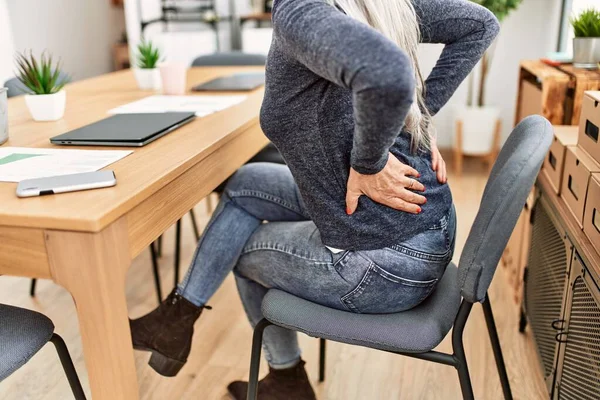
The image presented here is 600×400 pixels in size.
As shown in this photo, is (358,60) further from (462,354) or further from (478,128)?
(478,128)


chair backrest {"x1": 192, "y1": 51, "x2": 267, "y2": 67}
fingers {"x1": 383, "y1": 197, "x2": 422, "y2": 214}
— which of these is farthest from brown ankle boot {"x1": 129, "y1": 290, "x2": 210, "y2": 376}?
chair backrest {"x1": 192, "y1": 51, "x2": 267, "y2": 67}

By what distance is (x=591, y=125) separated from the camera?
1302mm

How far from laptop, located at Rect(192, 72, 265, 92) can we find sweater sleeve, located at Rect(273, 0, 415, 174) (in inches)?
41.1

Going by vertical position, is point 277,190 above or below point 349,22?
below

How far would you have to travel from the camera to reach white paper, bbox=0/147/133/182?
1.03m

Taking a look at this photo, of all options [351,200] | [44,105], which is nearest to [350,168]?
[351,200]

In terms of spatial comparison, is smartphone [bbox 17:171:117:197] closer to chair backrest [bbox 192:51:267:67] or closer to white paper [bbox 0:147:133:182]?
white paper [bbox 0:147:133:182]

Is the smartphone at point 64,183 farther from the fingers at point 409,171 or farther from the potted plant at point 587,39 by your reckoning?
the potted plant at point 587,39

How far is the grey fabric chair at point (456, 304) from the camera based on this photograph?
0.91 meters

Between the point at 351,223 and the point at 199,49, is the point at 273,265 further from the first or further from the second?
the point at 199,49

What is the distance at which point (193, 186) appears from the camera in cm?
117

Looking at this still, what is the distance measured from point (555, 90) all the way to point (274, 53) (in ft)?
3.32

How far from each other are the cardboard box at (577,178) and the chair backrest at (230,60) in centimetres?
152

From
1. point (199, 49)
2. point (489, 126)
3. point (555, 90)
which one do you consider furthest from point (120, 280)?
point (199, 49)
